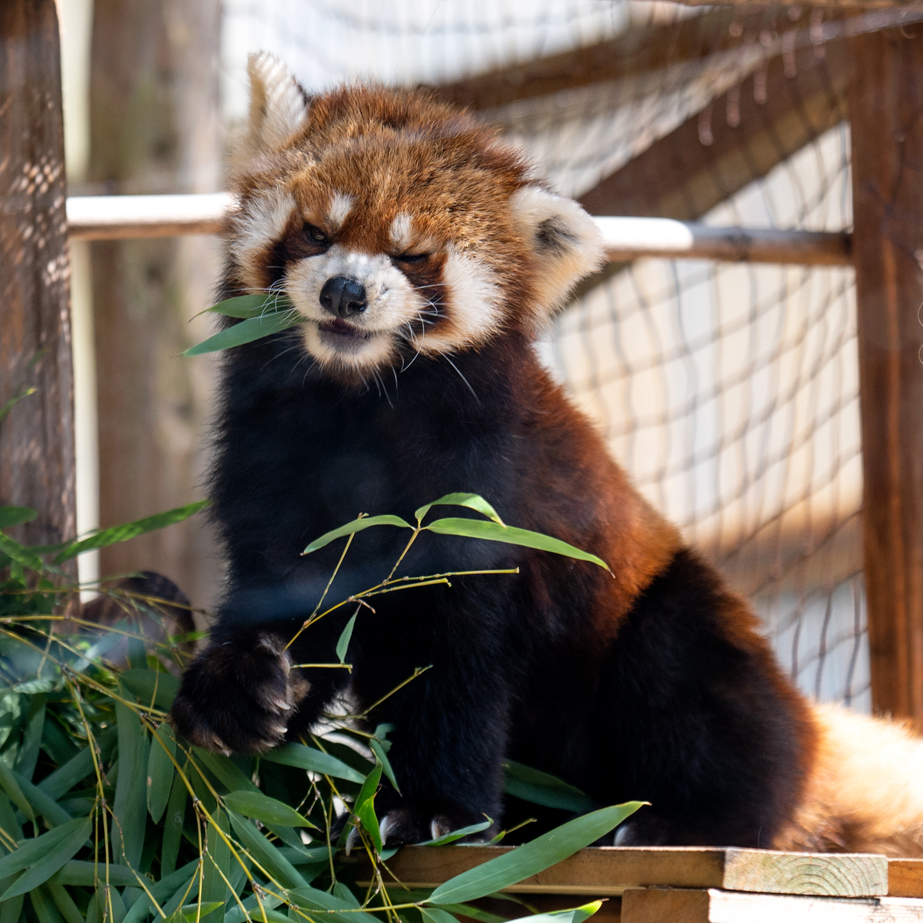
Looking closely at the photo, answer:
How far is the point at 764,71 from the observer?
272 cm

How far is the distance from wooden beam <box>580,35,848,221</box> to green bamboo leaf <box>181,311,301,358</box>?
1471mm

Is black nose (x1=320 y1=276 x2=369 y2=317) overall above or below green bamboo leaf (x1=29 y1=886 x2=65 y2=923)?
above

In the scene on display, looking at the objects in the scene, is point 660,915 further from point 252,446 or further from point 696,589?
point 252,446

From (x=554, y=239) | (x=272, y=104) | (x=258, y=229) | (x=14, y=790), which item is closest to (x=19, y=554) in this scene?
(x=14, y=790)

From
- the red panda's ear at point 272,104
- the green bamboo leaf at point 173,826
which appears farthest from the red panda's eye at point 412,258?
the green bamboo leaf at point 173,826

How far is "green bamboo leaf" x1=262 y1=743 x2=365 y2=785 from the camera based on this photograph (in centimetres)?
137

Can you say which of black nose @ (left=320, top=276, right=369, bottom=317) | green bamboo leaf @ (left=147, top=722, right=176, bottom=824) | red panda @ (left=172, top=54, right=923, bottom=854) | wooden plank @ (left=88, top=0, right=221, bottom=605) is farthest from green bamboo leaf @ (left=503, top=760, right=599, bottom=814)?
wooden plank @ (left=88, top=0, right=221, bottom=605)

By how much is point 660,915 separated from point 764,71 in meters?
2.23

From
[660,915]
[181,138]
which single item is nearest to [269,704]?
[660,915]


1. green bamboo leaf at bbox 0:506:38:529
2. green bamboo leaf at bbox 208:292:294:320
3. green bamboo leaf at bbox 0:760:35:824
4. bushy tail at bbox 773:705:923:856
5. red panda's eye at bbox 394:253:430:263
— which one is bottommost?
bushy tail at bbox 773:705:923:856

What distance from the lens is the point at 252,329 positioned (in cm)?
150

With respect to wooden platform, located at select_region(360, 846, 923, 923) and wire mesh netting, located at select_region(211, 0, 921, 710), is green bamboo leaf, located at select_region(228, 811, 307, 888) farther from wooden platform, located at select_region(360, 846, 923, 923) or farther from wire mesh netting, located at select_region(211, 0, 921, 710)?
wire mesh netting, located at select_region(211, 0, 921, 710)

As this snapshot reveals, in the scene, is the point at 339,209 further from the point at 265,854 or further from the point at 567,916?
the point at 567,916

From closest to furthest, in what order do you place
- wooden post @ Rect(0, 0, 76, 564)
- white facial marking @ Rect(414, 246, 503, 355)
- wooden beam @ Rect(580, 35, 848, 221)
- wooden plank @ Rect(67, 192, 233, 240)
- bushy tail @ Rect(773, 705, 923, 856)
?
white facial marking @ Rect(414, 246, 503, 355) → bushy tail @ Rect(773, 705, 923, 856) → wooden post @ Rect(0, 0, 76, 564) → wooden plank @ Rect(67, 192, 233, 240) → wooden beam @ Rect(580, 35, 848, 221)
